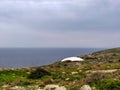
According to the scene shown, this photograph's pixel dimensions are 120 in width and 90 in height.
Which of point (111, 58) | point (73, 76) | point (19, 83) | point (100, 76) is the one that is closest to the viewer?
point (100, 76)

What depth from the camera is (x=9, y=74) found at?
140 ft

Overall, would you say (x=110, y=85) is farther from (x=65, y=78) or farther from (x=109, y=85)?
(x=65, y=78)

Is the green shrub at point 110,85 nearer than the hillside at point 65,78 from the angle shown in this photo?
Yes

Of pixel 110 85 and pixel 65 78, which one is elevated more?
pixel 110 85

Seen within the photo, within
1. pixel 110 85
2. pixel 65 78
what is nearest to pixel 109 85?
pixel 110 85

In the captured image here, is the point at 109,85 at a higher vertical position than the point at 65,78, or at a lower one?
higher

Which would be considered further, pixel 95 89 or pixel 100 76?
pixel 100 76

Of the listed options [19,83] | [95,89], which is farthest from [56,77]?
[95,89]

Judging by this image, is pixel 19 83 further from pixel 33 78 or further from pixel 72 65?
pixel 72 65

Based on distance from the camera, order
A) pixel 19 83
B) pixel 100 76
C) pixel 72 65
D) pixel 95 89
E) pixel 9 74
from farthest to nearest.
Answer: pixel 72 65
pixel 9 74
pixel 19 83
pixel 100 76
pixel 95 89

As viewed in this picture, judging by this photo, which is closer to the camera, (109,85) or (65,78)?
(109,85)

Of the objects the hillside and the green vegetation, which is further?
the hillside

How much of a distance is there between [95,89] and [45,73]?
13090 millimetres

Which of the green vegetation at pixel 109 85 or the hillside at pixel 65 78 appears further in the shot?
the hillside at pixel 65 78
